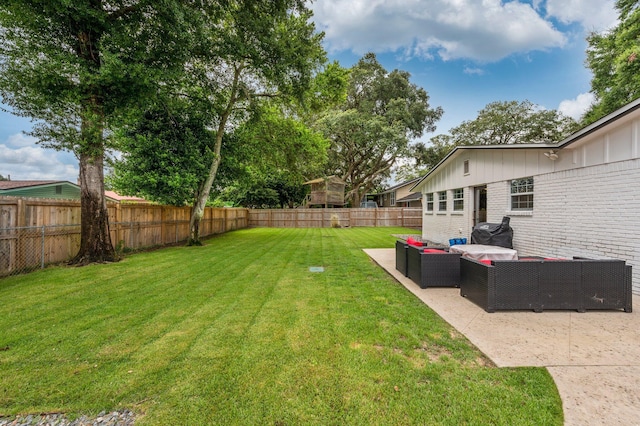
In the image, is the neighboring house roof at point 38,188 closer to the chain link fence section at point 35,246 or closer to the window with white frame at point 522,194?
the chain link fence section at point 35,246

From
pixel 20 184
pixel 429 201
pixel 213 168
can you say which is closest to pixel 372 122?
pixel 429 201

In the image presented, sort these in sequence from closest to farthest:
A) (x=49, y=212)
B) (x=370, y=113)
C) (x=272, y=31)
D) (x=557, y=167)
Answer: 1. (x=557, y=167)
2. (x=49, y=212)
3. (x=272, y=31)
4. (x=370, y=113)

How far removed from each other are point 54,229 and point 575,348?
33.3 ft

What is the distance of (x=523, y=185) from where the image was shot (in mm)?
7324

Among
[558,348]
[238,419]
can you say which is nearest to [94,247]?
[238,419]

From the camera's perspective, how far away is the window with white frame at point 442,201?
11.9 meters

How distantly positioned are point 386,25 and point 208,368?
A: 15067 millimetres

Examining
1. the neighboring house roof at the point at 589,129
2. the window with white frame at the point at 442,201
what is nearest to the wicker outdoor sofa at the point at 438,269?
the neighboring house roof at the point at 589,129

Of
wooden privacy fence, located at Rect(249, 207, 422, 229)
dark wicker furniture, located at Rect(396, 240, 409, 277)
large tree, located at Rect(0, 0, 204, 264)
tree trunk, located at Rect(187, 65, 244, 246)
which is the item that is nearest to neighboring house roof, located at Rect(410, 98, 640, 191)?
dark wicker furniture, located at Rect(396, 240, 409, 277)

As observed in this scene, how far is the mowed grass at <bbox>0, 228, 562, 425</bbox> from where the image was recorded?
2.08 metres

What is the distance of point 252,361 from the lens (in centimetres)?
273

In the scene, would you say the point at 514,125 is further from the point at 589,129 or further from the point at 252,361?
the point at 252,361

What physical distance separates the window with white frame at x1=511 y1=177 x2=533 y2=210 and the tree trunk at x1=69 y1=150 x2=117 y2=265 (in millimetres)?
11043

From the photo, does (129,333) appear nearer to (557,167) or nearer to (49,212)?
(49,212)
